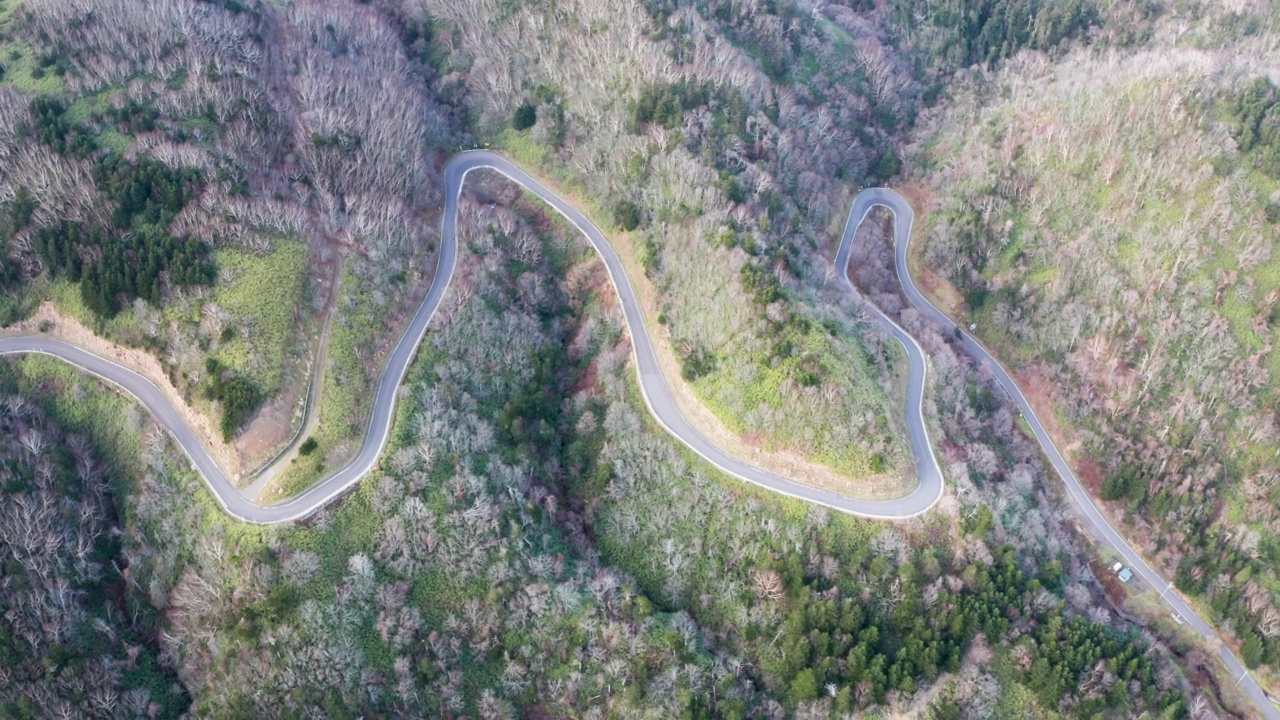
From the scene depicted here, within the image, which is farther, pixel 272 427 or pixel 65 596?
pixel 272 427

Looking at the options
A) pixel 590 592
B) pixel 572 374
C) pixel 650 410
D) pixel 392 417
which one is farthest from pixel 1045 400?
pixel 392 417

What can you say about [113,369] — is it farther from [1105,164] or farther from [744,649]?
[1105,164]

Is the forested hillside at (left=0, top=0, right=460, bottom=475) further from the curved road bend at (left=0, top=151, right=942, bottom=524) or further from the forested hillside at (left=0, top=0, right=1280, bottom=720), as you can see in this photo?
the curved road bend at (left=0, top=151, right=942, bottom=524)

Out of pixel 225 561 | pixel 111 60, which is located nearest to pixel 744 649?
pixel 225 561

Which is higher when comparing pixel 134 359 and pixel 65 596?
pixel 134 359

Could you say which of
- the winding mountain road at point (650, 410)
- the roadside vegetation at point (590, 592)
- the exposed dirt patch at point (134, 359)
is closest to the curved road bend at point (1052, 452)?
the winding mountain road at point (650, 410)

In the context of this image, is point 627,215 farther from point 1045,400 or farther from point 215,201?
point 1045,400

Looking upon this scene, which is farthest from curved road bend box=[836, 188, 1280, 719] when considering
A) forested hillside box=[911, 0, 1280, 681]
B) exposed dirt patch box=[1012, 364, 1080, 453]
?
forested hillside box=[911, 0, 1280, 681]
